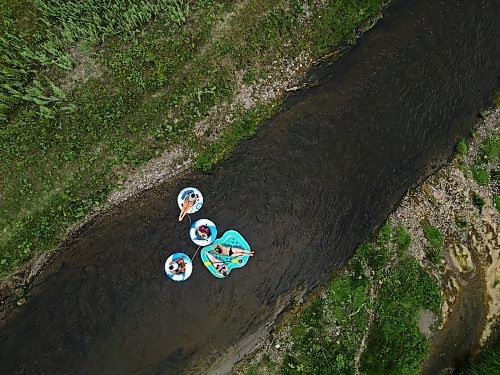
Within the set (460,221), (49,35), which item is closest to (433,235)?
(460,221)

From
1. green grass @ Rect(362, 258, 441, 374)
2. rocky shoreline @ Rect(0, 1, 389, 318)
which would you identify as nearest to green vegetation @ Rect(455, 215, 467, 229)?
green grass @ Rect(362, 258, 441, 374)

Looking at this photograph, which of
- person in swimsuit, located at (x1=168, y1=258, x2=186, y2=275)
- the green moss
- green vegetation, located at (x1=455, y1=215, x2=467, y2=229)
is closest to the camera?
person in swimsuit, located at (x1=168, y1=258, x2=186, y2=275)

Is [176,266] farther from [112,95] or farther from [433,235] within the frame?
[433,235]

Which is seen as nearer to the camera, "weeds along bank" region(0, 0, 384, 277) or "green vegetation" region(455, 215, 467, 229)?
"weeds along bank" region(0, 0, 384, 277)

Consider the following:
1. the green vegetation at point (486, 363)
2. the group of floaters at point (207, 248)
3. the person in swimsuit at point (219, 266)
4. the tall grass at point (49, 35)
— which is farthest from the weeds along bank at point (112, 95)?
the green vegetation at point (486, 363)

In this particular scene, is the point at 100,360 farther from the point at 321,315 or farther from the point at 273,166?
the point at 273,166

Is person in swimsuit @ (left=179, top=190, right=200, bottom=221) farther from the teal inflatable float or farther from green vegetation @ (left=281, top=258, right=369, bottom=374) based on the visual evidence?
green vegetation @ (left=281, top=258, right=369, bottom=374)
